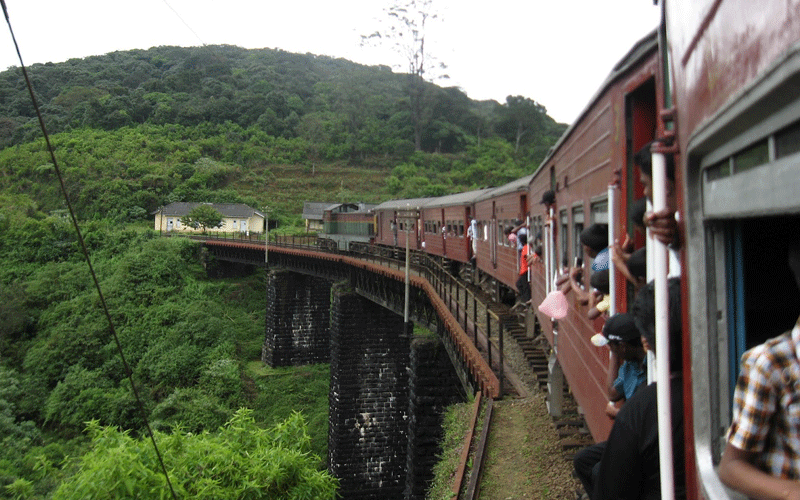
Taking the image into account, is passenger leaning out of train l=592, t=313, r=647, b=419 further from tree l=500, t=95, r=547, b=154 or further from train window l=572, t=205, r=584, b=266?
tree l=500, t=95, r=547, b=154

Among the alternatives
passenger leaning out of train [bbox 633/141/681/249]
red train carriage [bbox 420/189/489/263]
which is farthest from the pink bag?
red train carriage [bbox 420/189/489/263]

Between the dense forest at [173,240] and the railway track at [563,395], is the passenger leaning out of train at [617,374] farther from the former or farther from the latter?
the dense forest at [173,240]

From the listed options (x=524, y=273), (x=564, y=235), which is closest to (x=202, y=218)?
(x=524, y=273)

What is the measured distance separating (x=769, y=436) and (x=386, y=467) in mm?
19680

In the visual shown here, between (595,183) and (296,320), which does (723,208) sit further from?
(296,320)

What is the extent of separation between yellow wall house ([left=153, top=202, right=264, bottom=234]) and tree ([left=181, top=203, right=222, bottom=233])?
40.9 inches

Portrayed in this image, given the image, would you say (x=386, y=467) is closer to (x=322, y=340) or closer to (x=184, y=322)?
(x=322, y=340)

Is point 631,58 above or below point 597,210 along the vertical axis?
above

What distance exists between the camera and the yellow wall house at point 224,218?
155ft

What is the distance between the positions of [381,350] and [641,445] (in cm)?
1947

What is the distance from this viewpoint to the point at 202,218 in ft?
147

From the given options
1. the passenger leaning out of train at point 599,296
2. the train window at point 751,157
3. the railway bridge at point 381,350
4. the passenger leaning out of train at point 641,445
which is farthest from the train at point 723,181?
the railway bridge at point 381,350

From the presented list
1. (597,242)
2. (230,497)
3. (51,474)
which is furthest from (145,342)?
(597,242)

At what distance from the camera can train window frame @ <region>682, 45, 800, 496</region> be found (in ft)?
4.17
